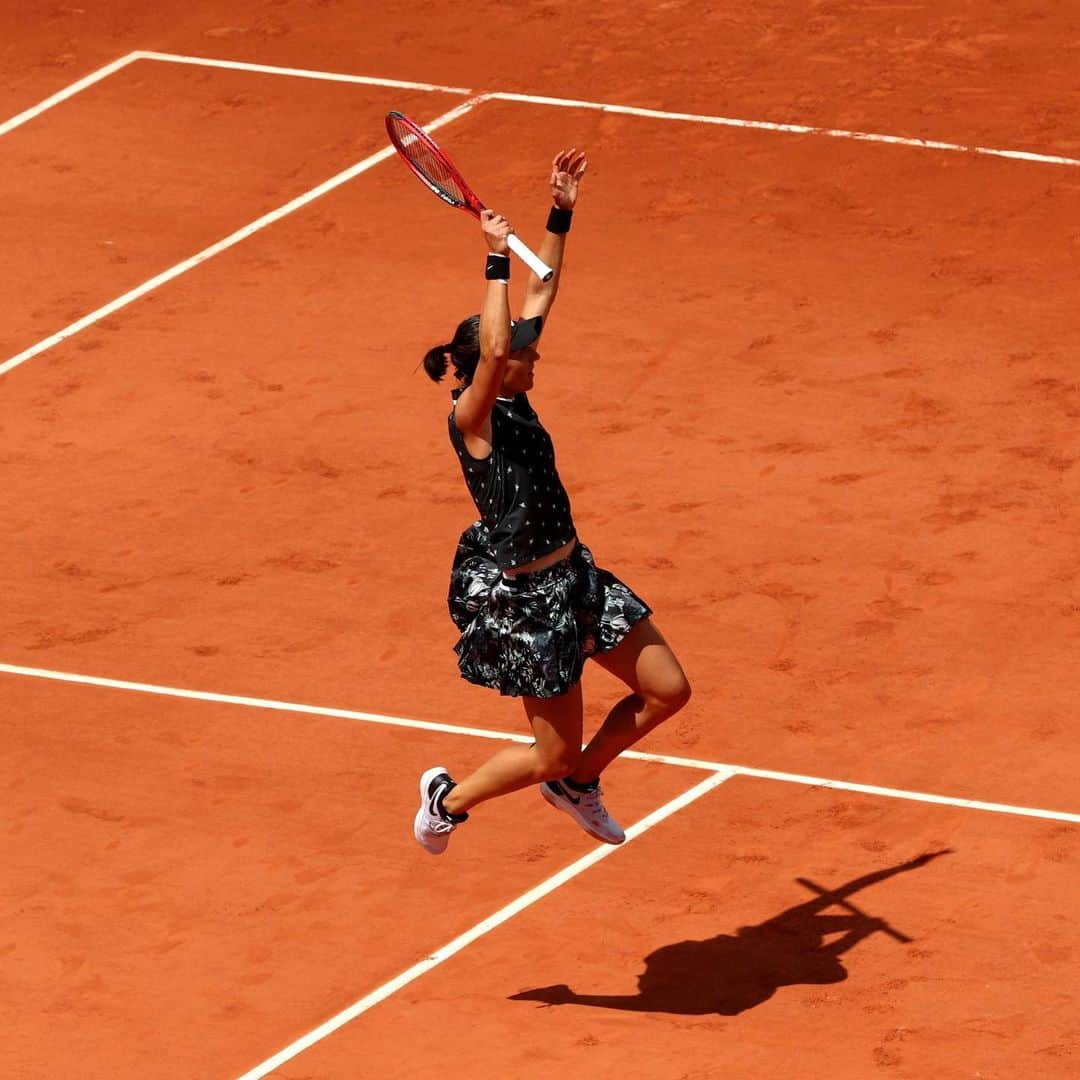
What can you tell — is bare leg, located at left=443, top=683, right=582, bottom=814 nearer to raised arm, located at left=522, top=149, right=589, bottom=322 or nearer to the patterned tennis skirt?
the patterned tennis skirt

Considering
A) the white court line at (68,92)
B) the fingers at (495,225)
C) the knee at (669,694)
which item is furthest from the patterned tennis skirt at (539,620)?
the white court line at (68,92)

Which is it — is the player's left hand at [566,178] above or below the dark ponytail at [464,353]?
above

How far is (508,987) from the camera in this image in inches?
409

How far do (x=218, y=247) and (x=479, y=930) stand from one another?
8717mm

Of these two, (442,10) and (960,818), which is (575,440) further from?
(442,10)

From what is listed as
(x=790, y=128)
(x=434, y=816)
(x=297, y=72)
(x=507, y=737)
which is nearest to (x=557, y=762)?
(x=434, y=816)

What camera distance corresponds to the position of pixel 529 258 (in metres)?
9.39

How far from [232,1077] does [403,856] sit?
1.78 metres

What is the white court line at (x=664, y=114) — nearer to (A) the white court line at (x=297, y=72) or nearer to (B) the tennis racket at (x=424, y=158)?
(A) the white court line at (x=297, y=72)

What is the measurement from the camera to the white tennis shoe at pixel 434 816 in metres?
10.2

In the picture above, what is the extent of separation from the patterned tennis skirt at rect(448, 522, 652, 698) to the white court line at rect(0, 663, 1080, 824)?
2277 mm

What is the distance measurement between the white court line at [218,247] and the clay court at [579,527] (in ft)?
0.20

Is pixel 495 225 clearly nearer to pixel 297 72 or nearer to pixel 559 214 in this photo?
pixel 559 214

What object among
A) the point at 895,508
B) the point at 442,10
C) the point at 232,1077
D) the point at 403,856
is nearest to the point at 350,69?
the point at 442,10
